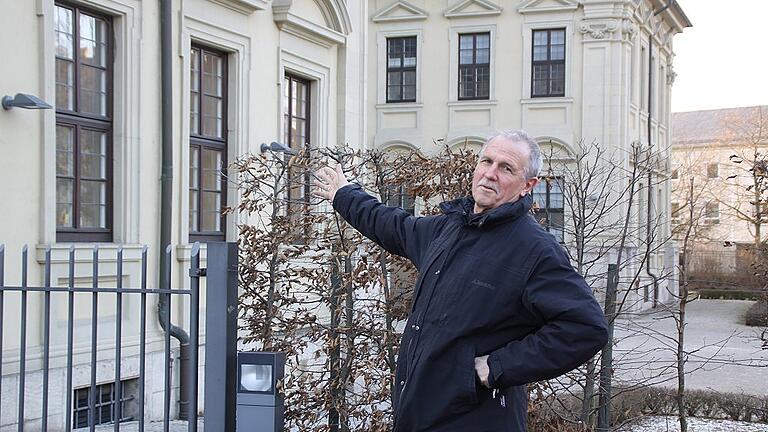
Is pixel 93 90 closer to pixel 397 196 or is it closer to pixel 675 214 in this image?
pixel 397 196

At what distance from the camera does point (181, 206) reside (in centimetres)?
1118

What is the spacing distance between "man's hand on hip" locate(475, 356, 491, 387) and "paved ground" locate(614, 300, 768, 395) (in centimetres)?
456

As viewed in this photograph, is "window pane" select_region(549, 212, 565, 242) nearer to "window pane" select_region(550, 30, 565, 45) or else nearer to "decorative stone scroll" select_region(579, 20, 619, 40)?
"window pane" select_region(550, 30, 565, 45)

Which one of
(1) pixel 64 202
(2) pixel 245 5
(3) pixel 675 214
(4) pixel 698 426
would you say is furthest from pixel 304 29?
(4) pixel 698 426

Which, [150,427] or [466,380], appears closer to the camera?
[466,380]

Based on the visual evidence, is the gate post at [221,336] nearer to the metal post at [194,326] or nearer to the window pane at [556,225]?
the metal post at [194,326]

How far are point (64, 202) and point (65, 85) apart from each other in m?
1.24

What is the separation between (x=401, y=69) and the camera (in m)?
28.7

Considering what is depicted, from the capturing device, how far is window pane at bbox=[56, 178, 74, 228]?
9.59m

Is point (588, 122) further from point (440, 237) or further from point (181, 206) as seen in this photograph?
point (440, 237)

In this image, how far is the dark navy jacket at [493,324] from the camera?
3295mm

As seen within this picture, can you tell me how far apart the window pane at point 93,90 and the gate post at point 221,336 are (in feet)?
21.6

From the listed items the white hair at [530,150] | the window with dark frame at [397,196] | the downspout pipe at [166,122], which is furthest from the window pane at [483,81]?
the white hair at [530,150]

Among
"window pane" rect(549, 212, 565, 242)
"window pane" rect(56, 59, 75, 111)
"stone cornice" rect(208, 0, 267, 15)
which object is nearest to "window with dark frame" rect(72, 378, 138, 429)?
"window pane" rect(56, 59, 75, 111)
